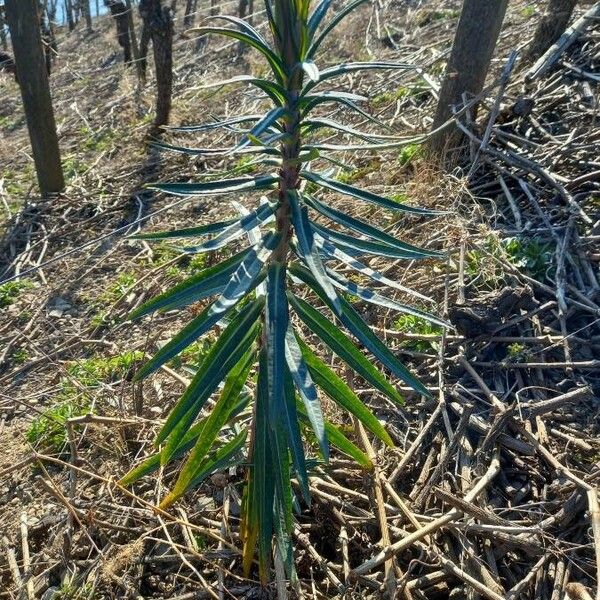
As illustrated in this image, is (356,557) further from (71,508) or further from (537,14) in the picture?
(537,14)

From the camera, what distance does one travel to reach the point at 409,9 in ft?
25.2

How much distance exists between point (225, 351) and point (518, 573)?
48.4 inches

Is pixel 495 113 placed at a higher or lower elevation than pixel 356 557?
higher

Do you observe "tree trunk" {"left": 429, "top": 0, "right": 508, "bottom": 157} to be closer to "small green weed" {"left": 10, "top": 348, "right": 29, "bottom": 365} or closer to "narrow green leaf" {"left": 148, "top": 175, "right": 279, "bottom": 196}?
"narrow green leaf" {"left": 148, "top": 175, "right": 279, "bottom": 196}

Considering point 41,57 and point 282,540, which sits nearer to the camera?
point 282,540

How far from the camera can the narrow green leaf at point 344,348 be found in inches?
60.9

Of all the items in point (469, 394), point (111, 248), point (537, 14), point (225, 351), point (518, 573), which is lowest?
point (111, 248)

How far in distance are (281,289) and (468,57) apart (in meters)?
3.04

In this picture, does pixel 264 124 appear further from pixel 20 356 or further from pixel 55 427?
pixel 20 356

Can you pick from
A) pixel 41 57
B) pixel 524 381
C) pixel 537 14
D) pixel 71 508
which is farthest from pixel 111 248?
pixel 537 14

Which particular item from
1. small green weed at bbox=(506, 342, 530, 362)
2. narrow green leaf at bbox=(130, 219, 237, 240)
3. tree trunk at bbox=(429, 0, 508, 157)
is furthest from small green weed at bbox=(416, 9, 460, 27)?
narrow green leaf at bbox=(130, 219, 237, 240)

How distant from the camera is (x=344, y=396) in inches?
64.4

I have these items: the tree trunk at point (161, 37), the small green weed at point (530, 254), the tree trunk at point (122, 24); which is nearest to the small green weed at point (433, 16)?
the tree trunk at point (161, 37)

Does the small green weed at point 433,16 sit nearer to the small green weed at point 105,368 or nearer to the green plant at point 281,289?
the small green weed at point 105,368
